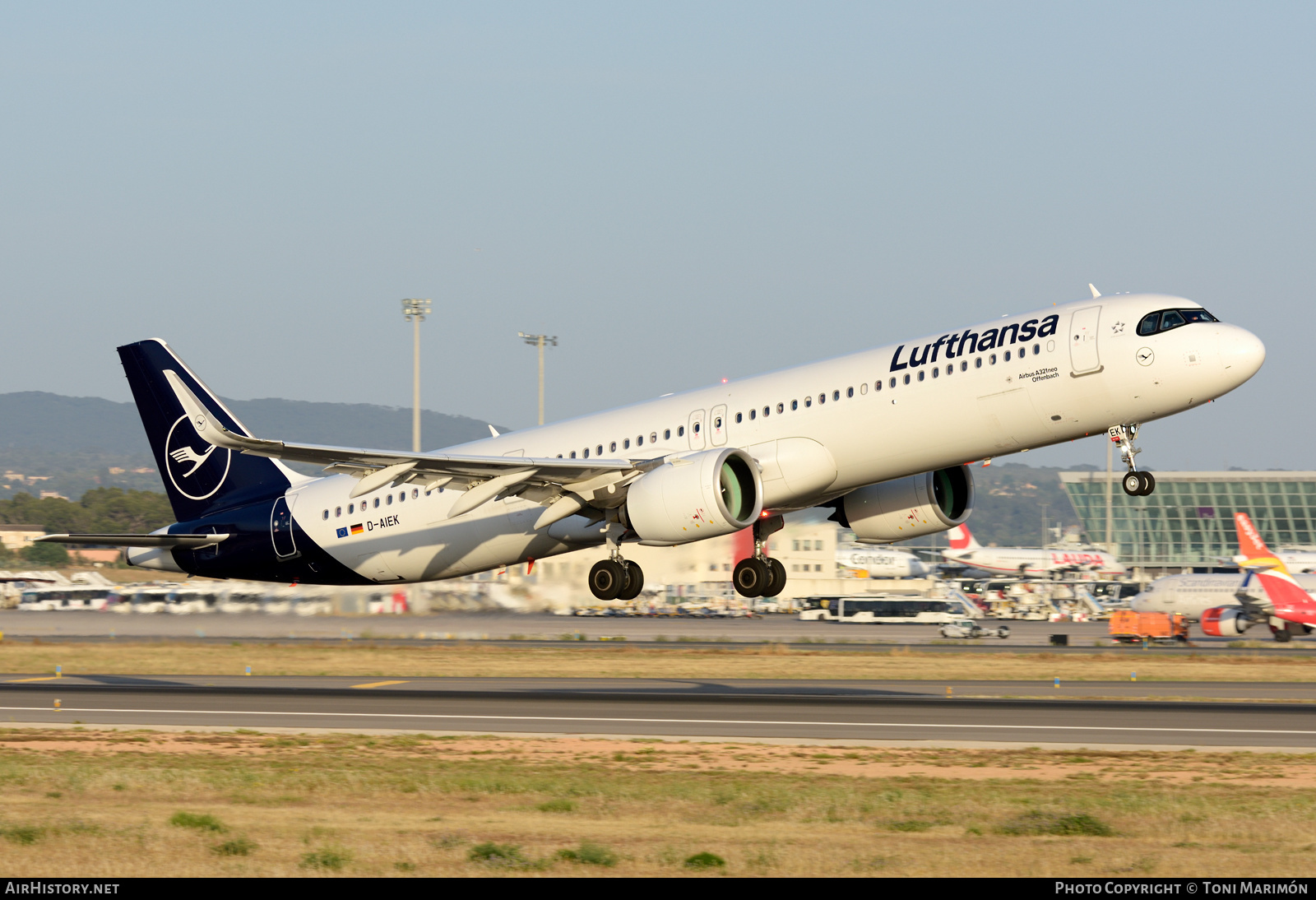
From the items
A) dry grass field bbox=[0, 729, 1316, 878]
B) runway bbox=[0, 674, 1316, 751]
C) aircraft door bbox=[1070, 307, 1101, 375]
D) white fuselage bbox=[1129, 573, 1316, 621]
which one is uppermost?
aircraft door bbox=[1070, 307, 1101, 375]

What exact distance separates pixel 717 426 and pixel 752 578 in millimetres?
4731

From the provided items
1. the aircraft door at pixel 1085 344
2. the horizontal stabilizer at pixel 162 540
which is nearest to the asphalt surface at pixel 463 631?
the horizontal stabilizer at pixel 162 540

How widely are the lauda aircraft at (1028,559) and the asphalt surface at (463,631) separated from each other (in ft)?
249

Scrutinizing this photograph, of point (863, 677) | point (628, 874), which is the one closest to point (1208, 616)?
point (863, 677)

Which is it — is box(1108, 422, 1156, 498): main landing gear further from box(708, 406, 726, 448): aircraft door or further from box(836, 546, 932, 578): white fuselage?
box(836, 546, 932, 578): white fuselage

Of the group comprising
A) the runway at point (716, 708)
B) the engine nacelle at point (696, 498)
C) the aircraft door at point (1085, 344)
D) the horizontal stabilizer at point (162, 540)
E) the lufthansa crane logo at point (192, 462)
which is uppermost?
the aircraft door at point (1085, 344)

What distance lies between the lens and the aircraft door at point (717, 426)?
3400 cm

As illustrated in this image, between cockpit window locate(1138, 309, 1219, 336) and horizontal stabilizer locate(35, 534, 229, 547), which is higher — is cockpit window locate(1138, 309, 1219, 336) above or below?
above

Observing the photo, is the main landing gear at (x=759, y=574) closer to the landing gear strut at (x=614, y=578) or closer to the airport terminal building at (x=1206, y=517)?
the landing gear strut at (x=614, y=578)

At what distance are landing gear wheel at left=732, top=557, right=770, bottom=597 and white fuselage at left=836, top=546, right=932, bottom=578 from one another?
9873 cm

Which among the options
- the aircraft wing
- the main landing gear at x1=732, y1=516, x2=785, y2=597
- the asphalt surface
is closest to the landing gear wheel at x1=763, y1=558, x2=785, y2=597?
the main landing gear at x1=732, y1=516, x2=785, y2=597

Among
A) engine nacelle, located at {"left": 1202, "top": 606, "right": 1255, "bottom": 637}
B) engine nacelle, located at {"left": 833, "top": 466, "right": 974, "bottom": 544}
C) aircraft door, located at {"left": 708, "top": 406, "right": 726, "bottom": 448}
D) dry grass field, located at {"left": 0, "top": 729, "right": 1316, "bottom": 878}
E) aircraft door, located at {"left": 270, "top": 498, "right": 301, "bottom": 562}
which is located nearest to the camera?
dry grass field, located at {"left": 0, "top": 729, "right": 1316, "bottom": 878}

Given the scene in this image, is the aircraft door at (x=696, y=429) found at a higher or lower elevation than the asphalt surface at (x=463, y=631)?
higher

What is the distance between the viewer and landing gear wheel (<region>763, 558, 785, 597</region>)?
36.2 metres
